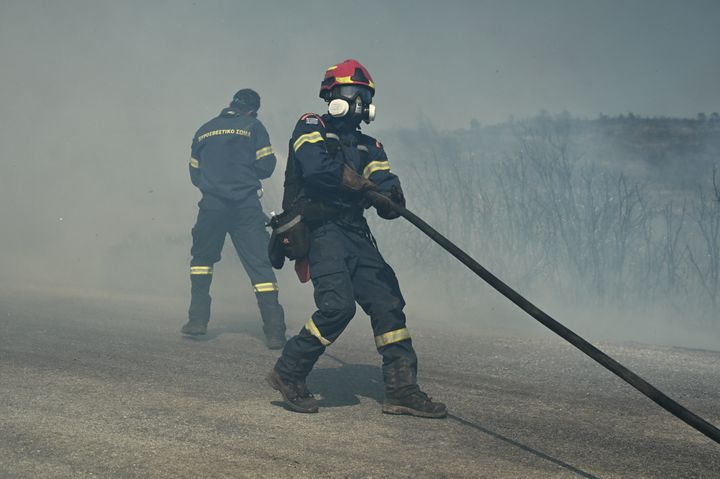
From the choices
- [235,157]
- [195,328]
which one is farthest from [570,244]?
[195,328]

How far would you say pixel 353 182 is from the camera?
14.7 feet

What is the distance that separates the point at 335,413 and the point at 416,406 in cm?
45

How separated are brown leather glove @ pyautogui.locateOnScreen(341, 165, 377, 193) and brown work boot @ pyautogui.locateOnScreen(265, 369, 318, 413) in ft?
3.83

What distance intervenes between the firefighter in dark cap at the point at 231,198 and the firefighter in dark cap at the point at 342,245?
2.45 m

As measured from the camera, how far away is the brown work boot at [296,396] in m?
4.31

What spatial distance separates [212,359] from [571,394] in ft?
8.79

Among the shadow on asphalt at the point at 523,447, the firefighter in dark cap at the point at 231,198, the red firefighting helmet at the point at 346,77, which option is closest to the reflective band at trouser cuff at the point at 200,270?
the firefighter in dark cap at the point at 231,198

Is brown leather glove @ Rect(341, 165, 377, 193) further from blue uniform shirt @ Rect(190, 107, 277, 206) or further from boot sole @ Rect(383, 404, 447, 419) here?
blue uniform shirt @ Rect(190, 107, 277, 206)

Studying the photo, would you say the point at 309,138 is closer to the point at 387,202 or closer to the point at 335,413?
the point at 387,202

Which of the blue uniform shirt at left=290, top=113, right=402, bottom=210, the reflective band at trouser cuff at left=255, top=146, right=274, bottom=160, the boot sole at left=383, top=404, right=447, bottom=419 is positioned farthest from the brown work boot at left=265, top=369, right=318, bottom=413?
the reflective band at trouser cuff at left=255, top=146, right=274, bottom=160

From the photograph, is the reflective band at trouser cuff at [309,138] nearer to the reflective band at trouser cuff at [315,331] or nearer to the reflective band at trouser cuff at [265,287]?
the reflective band at trouser cuff at [315,331]

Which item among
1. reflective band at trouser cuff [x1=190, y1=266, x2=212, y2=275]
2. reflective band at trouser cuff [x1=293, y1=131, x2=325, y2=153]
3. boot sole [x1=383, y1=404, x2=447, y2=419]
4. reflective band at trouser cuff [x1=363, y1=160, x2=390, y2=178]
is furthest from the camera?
reflective band at trouser cuff [x1=190, y1=266, x2=212, y2=275]

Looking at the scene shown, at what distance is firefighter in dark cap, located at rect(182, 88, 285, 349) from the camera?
7.19m

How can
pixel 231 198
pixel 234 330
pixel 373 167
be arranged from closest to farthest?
pixel 373 167 < pixel 231 198 < pixel 234 330
